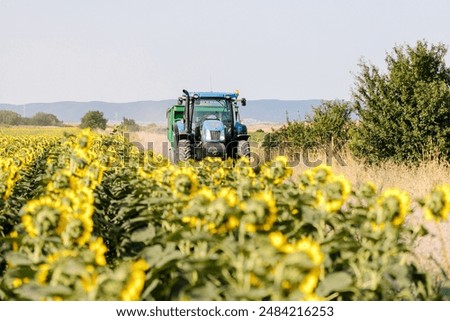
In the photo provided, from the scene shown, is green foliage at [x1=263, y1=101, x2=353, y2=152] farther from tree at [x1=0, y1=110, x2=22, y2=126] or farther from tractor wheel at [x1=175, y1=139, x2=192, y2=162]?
tree at [x1=0, y1=110, x2=22, y2=126]

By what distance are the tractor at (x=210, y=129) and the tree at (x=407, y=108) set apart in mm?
2499

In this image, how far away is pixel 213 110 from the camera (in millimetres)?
15148

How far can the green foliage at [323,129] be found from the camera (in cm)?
1797

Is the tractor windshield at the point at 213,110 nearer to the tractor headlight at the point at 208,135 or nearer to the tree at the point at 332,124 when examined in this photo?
the tractor headlight at the point at 208,135

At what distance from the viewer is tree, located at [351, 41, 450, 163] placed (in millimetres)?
13094

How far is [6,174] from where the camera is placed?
6523mm

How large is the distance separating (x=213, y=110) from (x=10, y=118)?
6900cm

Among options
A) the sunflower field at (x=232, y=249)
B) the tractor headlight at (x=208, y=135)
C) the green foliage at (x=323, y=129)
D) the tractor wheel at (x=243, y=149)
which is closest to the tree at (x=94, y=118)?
the green foliage at (x=323, y=129)

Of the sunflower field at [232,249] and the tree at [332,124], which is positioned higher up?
the tree at [332,124]

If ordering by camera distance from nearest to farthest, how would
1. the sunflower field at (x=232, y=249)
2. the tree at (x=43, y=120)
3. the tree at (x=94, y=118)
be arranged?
the sunflower field at (x=232, y=249) → the tree at (x=94, y=118) → the tree at (x=43, y=120)

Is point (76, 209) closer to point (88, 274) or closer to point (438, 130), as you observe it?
point (88, 274)

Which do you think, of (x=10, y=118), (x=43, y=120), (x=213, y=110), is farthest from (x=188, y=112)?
(x=43, y=120)

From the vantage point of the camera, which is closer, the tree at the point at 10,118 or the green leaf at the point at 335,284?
the green leaf at the point at 335,284

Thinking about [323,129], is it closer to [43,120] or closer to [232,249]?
[232,249]
